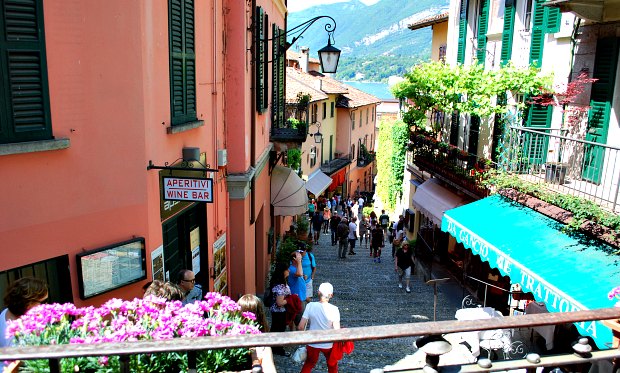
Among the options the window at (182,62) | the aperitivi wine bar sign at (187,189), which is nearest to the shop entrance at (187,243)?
the aperitivi wine bar sign at (187,189)

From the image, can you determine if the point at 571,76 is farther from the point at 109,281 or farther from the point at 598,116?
the point at 109,281

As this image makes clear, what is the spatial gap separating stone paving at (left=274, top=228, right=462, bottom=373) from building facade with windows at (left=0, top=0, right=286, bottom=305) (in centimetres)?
366

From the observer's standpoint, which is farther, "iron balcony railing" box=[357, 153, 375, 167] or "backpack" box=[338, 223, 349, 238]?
"iron balcony railing" box=[357, 153, 375, 167]

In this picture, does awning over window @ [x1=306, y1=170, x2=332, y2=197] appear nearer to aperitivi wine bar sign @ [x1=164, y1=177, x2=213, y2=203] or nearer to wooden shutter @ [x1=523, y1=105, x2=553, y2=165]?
wooden shutter @ [x1=523, y1=105, x2=553, y2=165]

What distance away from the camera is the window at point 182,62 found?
23.5ft

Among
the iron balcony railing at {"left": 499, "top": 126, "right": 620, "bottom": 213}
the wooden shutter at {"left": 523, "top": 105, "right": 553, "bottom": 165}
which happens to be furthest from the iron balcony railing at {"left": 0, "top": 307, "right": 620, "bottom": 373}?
the wooden shutter at {"left": 523, "top": 105, "right": 553, "bottom": 165}

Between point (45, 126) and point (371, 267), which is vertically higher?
point (45, 126)

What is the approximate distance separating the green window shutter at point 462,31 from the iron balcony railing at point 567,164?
5.98m

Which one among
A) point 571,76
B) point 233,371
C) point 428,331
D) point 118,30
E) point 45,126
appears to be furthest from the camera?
point 571,76

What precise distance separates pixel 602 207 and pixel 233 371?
7880 mm

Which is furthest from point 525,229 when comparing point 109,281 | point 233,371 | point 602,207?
point 233,371

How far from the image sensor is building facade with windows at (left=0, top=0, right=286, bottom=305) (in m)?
4.90

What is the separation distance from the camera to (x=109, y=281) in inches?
230

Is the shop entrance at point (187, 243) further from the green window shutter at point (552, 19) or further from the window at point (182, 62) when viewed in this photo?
the green window shutter at point (552, 19)
